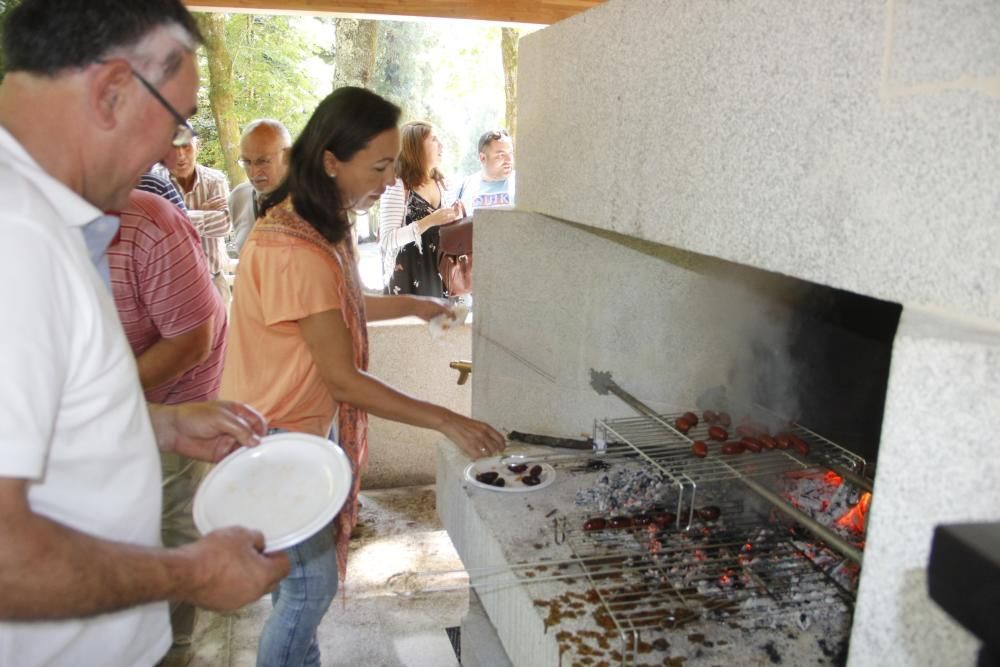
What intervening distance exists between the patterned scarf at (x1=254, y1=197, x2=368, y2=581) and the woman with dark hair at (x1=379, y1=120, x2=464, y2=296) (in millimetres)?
2147

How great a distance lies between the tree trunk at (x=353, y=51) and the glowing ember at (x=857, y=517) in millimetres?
6765

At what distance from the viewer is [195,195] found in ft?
15.5

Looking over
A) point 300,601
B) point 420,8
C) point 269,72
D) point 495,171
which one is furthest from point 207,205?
point 269,72

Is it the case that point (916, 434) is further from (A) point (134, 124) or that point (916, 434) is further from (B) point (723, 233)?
(A) point (134, 124)

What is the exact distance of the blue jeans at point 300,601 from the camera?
2.40 meters

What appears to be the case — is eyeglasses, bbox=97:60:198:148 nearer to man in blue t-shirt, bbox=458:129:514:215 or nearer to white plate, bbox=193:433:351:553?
white plate, bbox=193:433:351:553

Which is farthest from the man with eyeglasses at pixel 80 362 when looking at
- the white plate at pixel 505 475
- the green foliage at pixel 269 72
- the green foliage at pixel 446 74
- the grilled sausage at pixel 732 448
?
the green foliage at pixel 446 74

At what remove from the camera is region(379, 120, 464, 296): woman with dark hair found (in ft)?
15.8

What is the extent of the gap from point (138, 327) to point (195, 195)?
235 centimetres

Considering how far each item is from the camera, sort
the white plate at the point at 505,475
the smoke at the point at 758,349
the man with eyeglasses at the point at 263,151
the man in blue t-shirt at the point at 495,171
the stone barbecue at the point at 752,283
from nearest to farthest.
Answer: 1. the stone barbecue at the point at 752,283
2. the white plate at the point at 505,475
3. the smoke at the point at 758,349
4. the man with eyeglasses at the point at 263,151
5. the man in blue t-shirt at the point at 495,171

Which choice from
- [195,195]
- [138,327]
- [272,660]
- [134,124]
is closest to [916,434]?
[134,124]

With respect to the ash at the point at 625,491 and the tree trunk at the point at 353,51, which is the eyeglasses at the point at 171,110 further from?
the tree trunk at the point at 353,51

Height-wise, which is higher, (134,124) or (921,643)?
(134,124)

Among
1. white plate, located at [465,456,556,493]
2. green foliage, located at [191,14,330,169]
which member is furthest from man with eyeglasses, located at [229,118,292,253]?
green foliage, located at [191,14,330,169]
